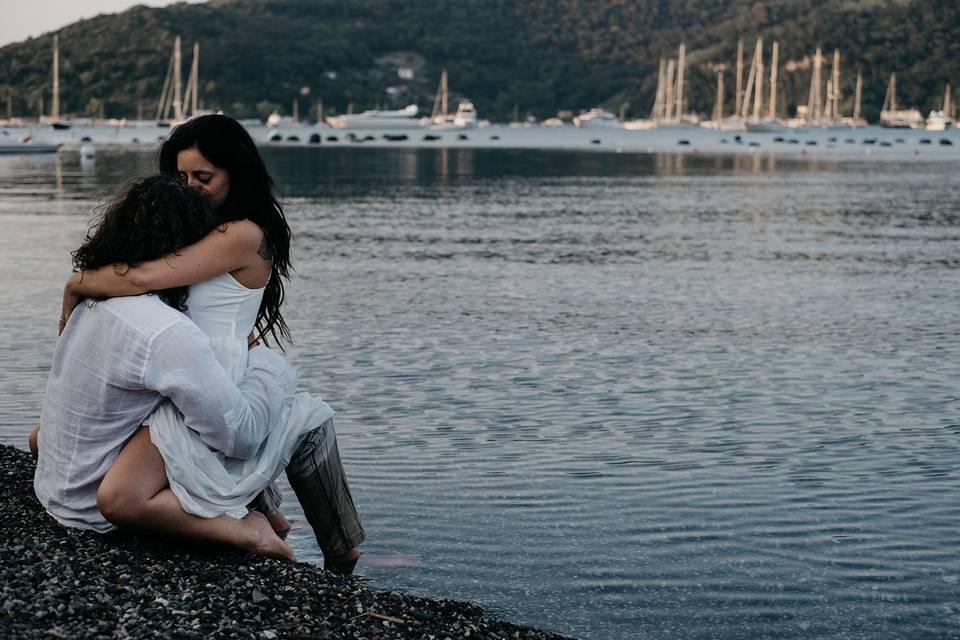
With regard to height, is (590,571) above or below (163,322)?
below

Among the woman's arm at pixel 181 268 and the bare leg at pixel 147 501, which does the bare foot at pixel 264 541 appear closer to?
the bare leg at pixel 147 501

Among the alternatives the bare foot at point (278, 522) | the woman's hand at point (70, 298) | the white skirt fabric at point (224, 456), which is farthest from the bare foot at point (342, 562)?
the woman's hand at point (70, 298)

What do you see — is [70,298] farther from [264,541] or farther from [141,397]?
[264,541]

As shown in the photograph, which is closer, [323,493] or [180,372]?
[180,372]

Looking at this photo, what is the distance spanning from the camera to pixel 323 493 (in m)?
6.55

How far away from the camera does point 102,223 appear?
240 inches

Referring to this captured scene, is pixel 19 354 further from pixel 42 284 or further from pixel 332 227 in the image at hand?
pixel 332 227

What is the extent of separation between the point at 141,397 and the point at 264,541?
Answer: 0.87m

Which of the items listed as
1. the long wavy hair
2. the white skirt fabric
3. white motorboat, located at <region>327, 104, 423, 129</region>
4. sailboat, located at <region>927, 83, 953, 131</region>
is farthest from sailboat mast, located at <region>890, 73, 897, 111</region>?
the white skirt fabric

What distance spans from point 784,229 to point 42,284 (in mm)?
16409

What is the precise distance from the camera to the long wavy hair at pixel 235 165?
6297 mm

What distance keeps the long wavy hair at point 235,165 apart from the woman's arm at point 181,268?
0.60ft

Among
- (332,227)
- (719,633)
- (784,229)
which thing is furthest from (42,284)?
(784,229)

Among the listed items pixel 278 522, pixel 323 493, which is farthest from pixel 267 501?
pixel 323 493
